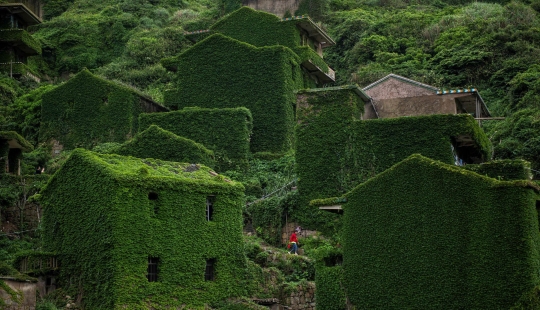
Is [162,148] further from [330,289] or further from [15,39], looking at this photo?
Answer: [15,39]

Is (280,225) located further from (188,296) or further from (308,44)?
(308,44)

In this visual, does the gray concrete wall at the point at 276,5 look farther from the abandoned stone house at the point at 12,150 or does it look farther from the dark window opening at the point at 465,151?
the dark window opening at the point at 465,151

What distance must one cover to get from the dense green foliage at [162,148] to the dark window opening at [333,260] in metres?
14.5

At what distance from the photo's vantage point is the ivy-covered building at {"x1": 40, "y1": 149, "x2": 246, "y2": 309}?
31438 mm

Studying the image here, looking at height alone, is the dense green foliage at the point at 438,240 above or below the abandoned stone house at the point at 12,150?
below

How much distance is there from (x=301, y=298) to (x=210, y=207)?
552cm

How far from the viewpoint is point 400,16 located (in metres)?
77.2

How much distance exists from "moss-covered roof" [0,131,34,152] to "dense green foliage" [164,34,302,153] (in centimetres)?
1258

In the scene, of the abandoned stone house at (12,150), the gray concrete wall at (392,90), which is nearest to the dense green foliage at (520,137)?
the gray concrete wall at (392,90)

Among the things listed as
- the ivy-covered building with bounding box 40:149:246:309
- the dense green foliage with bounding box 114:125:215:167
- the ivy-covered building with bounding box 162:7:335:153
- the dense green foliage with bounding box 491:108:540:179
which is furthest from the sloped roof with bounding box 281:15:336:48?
the ivy-covered building with bounding box 40:149:246:309

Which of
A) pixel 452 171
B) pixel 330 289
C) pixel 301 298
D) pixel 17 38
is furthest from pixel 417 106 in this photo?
pixel 17 38

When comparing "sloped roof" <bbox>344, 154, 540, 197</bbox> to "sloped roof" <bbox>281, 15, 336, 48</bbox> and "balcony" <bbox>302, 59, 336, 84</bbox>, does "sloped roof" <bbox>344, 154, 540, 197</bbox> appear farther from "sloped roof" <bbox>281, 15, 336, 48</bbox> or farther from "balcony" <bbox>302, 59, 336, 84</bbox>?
"sloped roof" <bbox>281, 15, 336, 48</bbox>

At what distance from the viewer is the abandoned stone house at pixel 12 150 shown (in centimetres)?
4466

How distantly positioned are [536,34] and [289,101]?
78.0 ft
